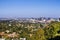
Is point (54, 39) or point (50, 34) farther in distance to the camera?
point (50, 34)

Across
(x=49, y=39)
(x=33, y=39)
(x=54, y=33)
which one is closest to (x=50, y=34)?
(x=54, y=33)

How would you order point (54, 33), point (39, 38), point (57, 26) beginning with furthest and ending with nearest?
1. point (57, 26)
2. point (54, 33)
3. point (39, 38)

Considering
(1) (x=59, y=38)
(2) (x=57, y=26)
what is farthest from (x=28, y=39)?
(2) (x=57, y=26)

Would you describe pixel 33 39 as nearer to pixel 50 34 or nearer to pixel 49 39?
pixel 49 39

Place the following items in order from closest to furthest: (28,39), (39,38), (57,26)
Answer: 1. (39,38)
2. (28,39)
3. (57,26)

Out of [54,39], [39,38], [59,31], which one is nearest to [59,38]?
[54,39]

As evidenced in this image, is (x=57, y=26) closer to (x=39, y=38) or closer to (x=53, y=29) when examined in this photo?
(x=53, y=29)

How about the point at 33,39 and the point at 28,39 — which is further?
the point at 28,39

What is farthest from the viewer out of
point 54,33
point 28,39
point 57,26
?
point 57,26

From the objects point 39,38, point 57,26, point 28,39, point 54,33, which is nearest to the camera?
point 39,38
